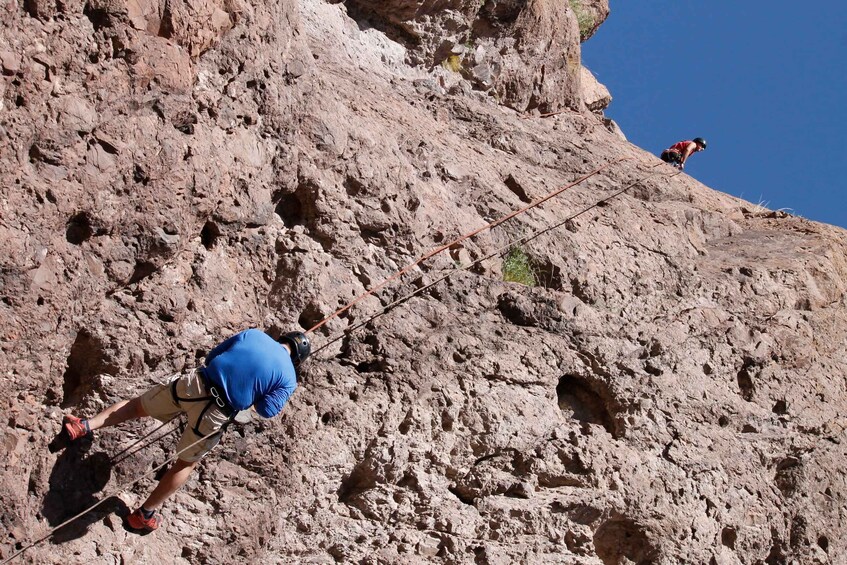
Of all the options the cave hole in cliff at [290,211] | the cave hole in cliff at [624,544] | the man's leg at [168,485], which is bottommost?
the man's leg at [168,485]

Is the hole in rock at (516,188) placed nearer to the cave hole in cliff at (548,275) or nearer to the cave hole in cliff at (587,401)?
the cave hole in cliff at (548,275)

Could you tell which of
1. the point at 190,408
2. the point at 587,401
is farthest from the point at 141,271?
the point at 587,401

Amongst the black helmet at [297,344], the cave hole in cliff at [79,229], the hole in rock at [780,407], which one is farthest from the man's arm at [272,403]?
the hole in rock at [780,407]

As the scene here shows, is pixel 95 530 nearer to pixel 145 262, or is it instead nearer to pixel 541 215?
pixel 145 262

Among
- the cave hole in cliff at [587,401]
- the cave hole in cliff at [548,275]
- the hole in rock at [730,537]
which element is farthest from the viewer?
the cave hole in cliff at [548,275]

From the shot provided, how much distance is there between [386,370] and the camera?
6.77m

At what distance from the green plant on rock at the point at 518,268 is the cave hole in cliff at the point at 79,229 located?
11.4 ft

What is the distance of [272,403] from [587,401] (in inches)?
110

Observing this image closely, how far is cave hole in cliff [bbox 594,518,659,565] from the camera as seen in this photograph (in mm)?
7215

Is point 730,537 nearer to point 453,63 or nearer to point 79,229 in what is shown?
point 79,229

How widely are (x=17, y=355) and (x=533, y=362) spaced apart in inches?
138

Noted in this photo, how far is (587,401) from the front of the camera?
7.65m

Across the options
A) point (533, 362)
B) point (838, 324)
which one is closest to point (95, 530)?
point (533, 362)

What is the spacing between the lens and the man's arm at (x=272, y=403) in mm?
5758
